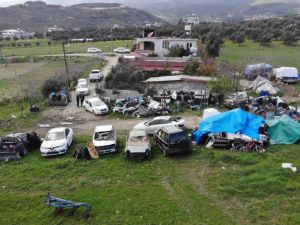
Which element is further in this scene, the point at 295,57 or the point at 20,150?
the point at 295,57

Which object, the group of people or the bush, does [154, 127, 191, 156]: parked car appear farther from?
the bush

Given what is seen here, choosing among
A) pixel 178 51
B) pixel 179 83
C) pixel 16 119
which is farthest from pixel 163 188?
pixel 178 51

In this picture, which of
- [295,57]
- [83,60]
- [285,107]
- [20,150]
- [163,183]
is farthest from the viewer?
[83,60]

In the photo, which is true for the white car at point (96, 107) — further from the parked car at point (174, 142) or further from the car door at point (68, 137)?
the parked car at point (174, 142)

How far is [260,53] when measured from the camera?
6162cm

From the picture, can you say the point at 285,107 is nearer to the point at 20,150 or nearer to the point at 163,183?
the point at 163,183

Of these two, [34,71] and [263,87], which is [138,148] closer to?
[263,87]

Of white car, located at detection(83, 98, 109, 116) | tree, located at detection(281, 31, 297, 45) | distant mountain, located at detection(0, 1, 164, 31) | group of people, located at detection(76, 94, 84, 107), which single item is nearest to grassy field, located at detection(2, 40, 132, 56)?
tree, located at detection(281, 31, 297, 45)

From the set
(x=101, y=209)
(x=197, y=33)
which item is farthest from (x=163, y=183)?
(x=197, y=33)

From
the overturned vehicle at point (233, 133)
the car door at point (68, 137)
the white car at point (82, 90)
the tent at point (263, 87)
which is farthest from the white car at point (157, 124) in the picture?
the tent at point (263, 87)

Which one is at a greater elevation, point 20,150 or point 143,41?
point 143,41

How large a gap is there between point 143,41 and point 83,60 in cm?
1256

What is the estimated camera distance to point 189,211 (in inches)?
534

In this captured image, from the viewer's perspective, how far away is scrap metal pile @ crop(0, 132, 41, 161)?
20.1 m
